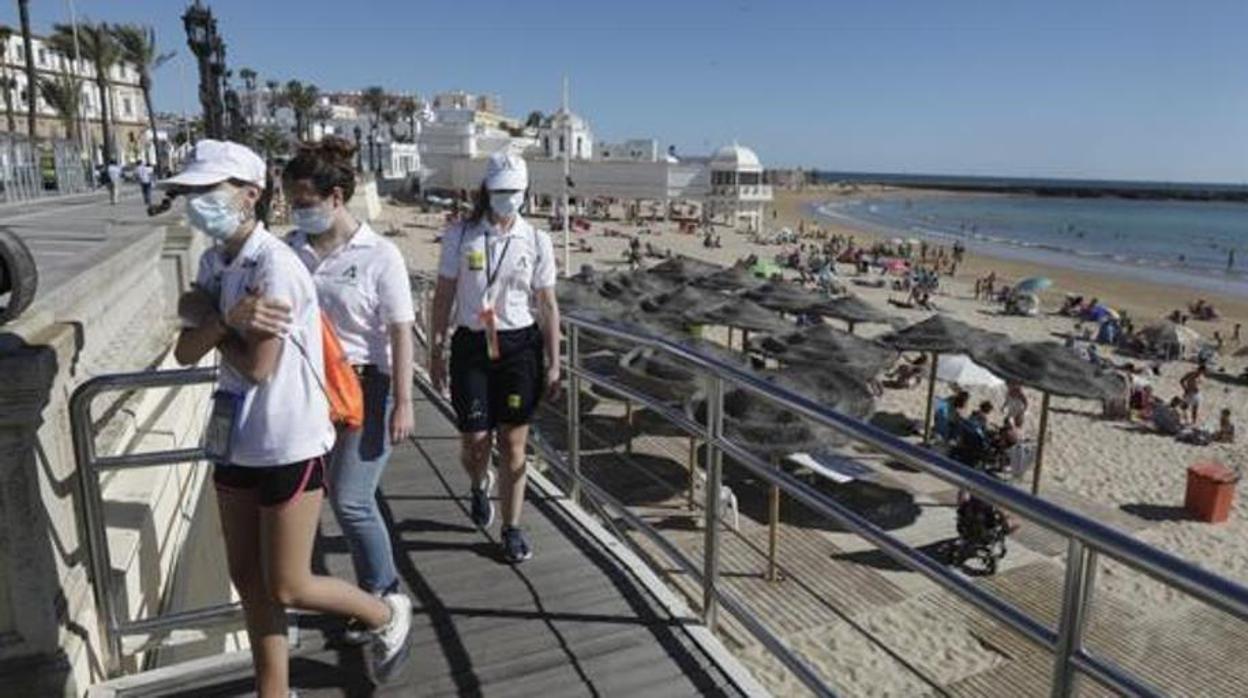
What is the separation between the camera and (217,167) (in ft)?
7.62

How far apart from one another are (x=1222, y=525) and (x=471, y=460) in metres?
11.6

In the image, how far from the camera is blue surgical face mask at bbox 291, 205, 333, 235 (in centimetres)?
293

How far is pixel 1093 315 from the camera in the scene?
29.4 metres

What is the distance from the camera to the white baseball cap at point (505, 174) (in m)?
3.57

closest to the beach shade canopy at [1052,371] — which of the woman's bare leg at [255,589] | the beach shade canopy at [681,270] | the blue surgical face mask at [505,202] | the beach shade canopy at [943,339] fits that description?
the beach shade canopy at [943,339]

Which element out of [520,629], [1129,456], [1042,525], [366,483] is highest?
[1042,525]

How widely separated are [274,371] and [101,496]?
4.10ft

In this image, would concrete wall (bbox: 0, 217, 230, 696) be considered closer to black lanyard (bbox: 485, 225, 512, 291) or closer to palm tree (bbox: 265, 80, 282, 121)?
black lanyard (bbox: 485, 225, 512, 291)

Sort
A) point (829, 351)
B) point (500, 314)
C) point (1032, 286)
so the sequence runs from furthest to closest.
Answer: point (1032, 286) < point (829, 351) < point (500, 314)

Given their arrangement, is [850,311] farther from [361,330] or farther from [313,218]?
[313,218]

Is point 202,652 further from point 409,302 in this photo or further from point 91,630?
point 409,302

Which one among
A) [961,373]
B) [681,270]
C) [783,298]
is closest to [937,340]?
[961,373]

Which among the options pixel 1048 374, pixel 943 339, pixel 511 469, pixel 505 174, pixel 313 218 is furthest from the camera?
pixel 943 339

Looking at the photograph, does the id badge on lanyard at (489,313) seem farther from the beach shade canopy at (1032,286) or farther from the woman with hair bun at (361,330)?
the beach shade canopy at (1032,286)
